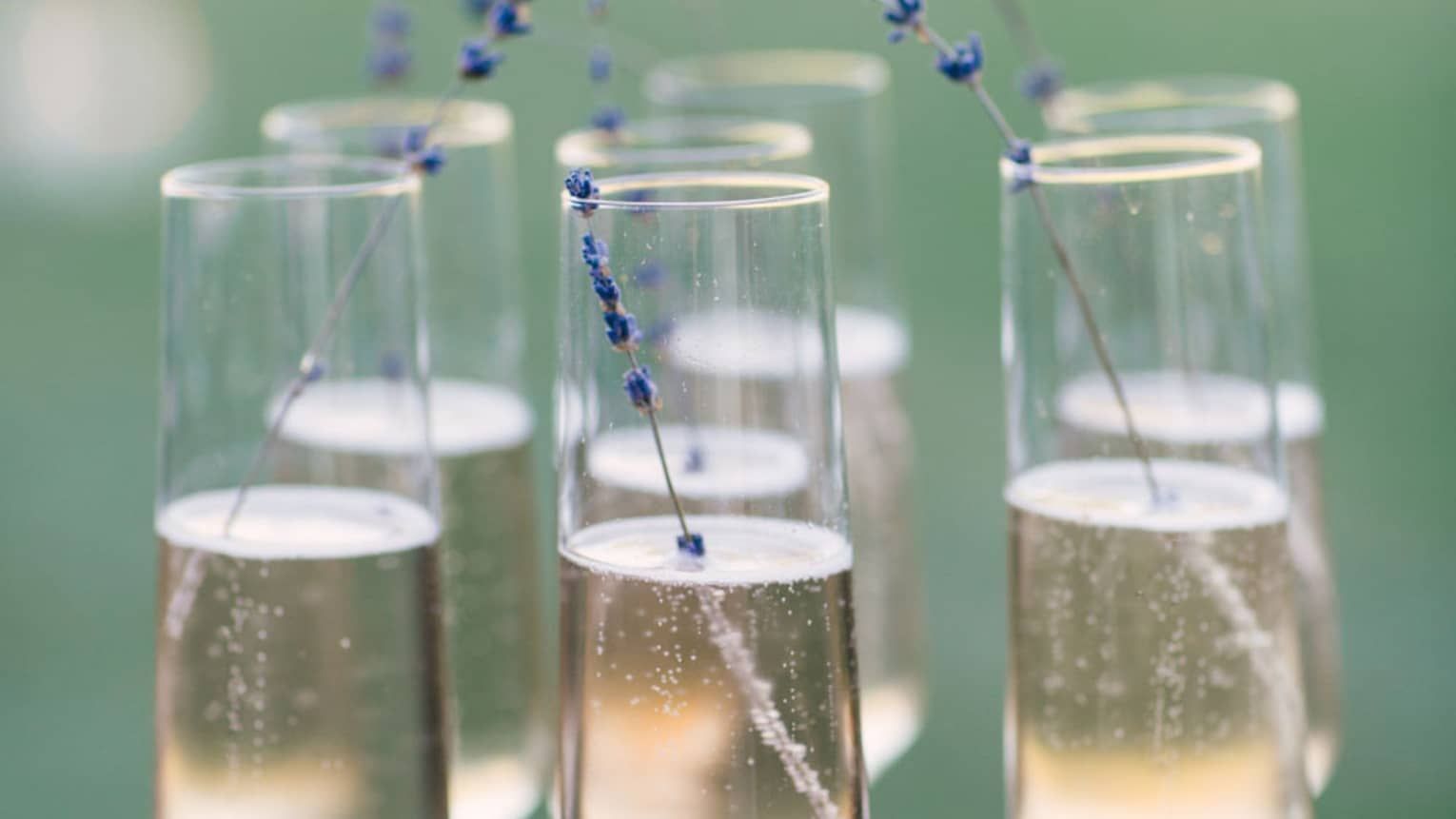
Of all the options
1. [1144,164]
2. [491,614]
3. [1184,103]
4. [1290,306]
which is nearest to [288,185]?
[491,614]

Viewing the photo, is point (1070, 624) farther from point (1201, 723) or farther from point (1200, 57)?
point (1200, 57)

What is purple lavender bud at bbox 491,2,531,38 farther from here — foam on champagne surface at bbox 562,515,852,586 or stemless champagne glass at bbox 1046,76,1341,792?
stemless champagne glass at bbox 1046,76,1341,792

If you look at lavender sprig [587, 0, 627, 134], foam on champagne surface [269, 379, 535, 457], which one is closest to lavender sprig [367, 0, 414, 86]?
lavender sprig [587, 0, 627, 134]

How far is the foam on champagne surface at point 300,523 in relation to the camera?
3.84ft

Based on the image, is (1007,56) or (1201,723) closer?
(1201,723)

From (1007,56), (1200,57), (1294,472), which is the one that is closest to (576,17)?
(1007,56)

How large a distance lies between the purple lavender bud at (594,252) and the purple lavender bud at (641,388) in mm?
64

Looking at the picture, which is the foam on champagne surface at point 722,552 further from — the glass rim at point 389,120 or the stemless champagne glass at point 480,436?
the glass rim at point 389,120

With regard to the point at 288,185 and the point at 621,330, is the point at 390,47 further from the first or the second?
the point at 621,330

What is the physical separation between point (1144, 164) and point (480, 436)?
0.59 meters

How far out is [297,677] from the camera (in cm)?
115

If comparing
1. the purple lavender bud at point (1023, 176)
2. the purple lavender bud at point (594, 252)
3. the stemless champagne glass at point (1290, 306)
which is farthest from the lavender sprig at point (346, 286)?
the stemless champagne glass at point (1290, 306)

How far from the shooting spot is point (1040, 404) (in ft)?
4.13

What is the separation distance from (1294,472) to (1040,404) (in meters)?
0.51
